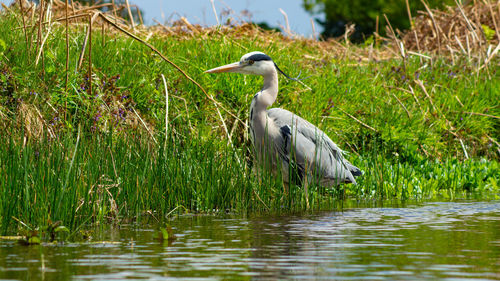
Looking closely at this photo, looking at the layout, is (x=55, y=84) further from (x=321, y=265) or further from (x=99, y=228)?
(x=321, y=265)

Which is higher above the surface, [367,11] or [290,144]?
[367,11]

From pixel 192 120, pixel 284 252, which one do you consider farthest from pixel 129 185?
pixel 192 120

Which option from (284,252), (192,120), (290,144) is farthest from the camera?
(192,120)

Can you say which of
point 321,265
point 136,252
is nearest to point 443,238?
point 321,265

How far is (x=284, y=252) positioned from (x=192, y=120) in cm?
570

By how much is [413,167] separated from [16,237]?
6993 mm

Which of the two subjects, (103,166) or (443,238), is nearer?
(443,238)

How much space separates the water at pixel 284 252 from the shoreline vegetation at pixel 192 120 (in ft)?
1.72

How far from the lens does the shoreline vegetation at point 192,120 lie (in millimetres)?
6051

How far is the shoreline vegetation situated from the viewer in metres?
6.05

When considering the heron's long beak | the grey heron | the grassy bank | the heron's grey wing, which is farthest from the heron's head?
the grassy bank

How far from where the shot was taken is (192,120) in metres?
10.0

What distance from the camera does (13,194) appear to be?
5.39 metres

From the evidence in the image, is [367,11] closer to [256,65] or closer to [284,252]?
[256,65]
